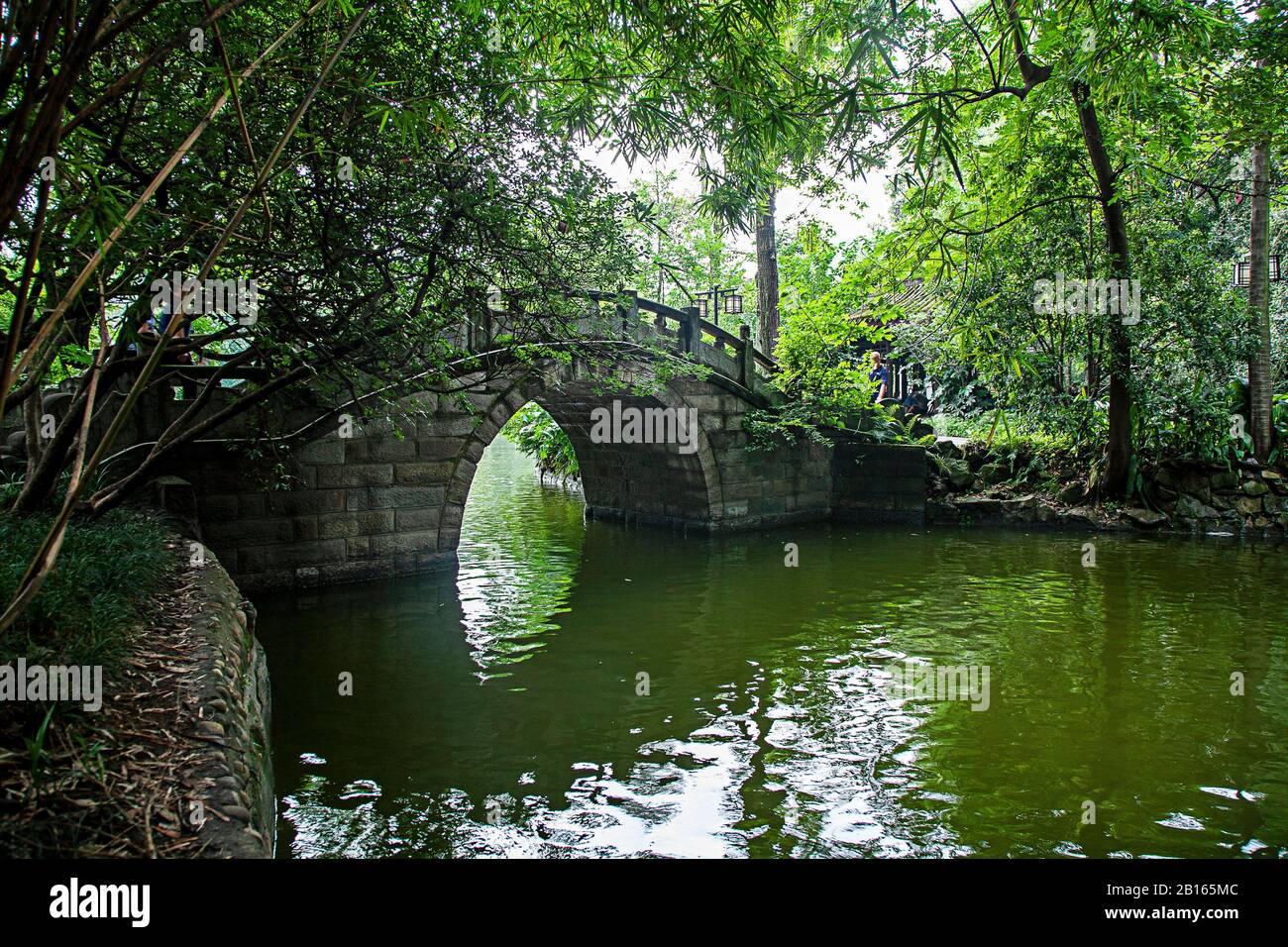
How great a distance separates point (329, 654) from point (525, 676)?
186 centimetres

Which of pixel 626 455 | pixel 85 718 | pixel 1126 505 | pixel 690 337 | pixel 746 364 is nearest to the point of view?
pixel 85 718

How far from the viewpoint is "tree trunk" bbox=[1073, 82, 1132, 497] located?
432 inches

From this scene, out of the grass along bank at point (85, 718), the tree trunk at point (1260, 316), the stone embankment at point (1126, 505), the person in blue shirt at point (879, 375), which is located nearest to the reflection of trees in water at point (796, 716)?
the grass along bank at point (85, 718)

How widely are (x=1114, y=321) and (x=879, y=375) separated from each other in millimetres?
5394

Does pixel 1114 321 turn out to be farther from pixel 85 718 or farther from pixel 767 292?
pixel 85 718

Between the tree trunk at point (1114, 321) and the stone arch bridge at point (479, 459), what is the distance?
2731 millimetres

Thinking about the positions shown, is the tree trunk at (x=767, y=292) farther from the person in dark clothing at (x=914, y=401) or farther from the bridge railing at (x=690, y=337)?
the person in dark clothing at (x=914, y=401)

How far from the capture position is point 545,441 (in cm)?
2078

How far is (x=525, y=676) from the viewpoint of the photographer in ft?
21.6

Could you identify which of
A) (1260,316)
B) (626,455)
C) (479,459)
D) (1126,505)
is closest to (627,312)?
(479,459)

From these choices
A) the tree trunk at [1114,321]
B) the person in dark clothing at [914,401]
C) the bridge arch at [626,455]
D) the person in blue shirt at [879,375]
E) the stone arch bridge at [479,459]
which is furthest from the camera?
the person in dark clothing at [914,401]

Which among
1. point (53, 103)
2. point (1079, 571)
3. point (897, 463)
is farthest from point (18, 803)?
point (897, 463)

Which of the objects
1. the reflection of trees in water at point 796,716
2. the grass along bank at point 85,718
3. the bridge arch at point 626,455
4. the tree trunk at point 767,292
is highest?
the tree trunk at point 767,292

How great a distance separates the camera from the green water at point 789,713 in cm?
418
